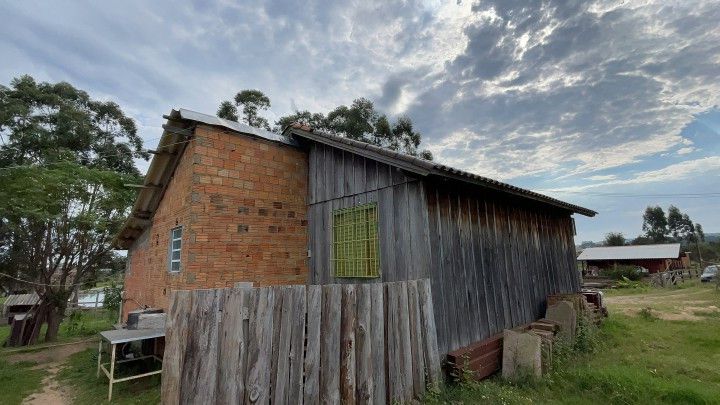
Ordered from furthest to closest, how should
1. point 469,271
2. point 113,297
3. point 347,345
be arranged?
point 113,297 < point 469,271 < point 347,345

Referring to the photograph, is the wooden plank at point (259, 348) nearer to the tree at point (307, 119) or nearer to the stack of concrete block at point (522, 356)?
the stack of concrete block at point (522, 356)

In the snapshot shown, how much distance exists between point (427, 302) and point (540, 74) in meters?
10.3

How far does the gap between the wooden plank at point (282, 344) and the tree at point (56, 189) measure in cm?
1289

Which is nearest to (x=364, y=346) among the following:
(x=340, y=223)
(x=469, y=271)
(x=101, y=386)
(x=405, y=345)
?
(x=405, y=345)

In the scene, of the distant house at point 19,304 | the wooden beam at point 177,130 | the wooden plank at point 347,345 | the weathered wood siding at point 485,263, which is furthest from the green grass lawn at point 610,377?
the distant house at point 19,304

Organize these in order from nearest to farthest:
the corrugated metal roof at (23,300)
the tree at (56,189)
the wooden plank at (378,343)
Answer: the wooden plank at (378,343)
the tree at (56,189)
the corrugated metal roof at (23,300)

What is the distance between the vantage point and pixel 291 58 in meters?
10.2

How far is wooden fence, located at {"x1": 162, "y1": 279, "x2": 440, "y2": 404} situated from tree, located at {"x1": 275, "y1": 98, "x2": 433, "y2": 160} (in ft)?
56.1

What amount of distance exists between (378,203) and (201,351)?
12.3 feet

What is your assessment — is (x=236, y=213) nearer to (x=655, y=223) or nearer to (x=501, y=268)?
(x=501, y=268)

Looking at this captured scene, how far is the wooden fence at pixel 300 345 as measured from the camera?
293cm

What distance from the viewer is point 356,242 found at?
6305mm

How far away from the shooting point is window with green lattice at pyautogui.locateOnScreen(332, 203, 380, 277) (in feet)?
19.7

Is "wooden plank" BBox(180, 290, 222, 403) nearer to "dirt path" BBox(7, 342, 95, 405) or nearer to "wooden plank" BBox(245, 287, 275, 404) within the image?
"wooden plank" BBox(245, 287, 275, 404)
